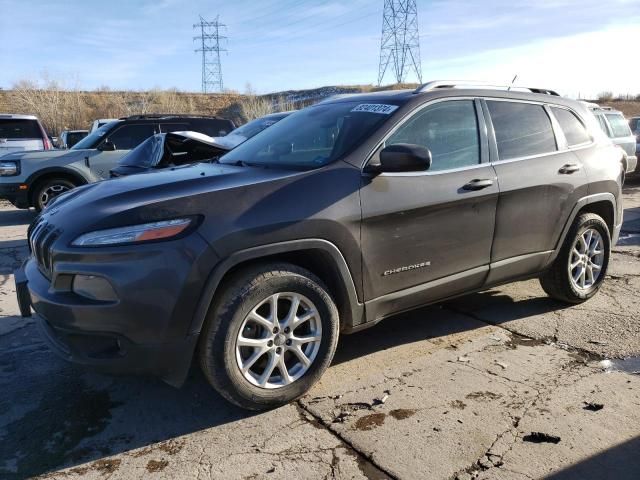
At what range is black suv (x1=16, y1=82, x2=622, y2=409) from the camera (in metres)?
2.69

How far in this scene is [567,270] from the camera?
4457mm

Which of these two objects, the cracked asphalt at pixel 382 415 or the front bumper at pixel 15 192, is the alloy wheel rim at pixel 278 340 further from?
the front bumper at pixel 15 192

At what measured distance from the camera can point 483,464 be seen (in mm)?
2570

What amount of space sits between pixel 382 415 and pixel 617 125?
40.9ft

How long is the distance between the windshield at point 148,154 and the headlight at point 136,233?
440 cm

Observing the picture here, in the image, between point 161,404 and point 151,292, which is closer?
point 151,292

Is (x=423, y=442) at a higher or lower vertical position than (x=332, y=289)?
lower

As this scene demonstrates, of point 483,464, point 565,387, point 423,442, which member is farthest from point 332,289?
point 565,387

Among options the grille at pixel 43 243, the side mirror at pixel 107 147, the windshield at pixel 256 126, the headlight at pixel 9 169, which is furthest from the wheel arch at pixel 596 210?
the headlight at pixel 9 169

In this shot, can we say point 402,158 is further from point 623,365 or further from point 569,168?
point 623,365

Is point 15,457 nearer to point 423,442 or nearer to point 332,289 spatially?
point 332,289

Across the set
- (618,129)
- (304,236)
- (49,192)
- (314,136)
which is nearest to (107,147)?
(49,192)

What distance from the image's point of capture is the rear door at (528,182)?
391 centimetres

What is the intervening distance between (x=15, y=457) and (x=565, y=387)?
3.14m
